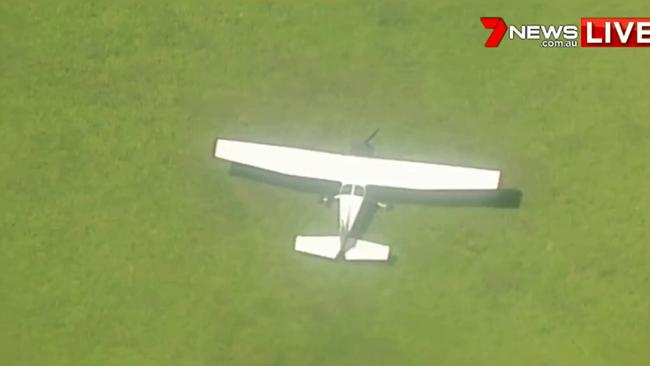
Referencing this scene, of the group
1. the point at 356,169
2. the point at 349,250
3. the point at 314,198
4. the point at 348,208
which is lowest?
the point at 349,250

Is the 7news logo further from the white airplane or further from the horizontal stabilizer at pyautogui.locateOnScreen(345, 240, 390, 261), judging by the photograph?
the horizontal stabilizer at pyautogui.locateOnScreen(345, 240, 390, 261)

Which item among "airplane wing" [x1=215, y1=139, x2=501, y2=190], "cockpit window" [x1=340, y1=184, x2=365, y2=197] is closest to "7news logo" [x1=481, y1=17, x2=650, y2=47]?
"airplane wing" [x1=215, y1=139, x2=501, y2=190]

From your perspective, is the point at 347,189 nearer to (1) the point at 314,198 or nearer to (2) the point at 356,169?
(2) the point at 356,169

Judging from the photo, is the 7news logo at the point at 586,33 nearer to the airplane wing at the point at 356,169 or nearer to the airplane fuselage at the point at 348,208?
the airplane wing at the point at 356,169

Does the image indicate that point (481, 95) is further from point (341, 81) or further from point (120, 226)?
point (120, 226)

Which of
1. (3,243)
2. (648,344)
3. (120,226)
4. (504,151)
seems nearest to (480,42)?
(504,151)

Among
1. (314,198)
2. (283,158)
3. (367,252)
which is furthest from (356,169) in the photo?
(367,252)
